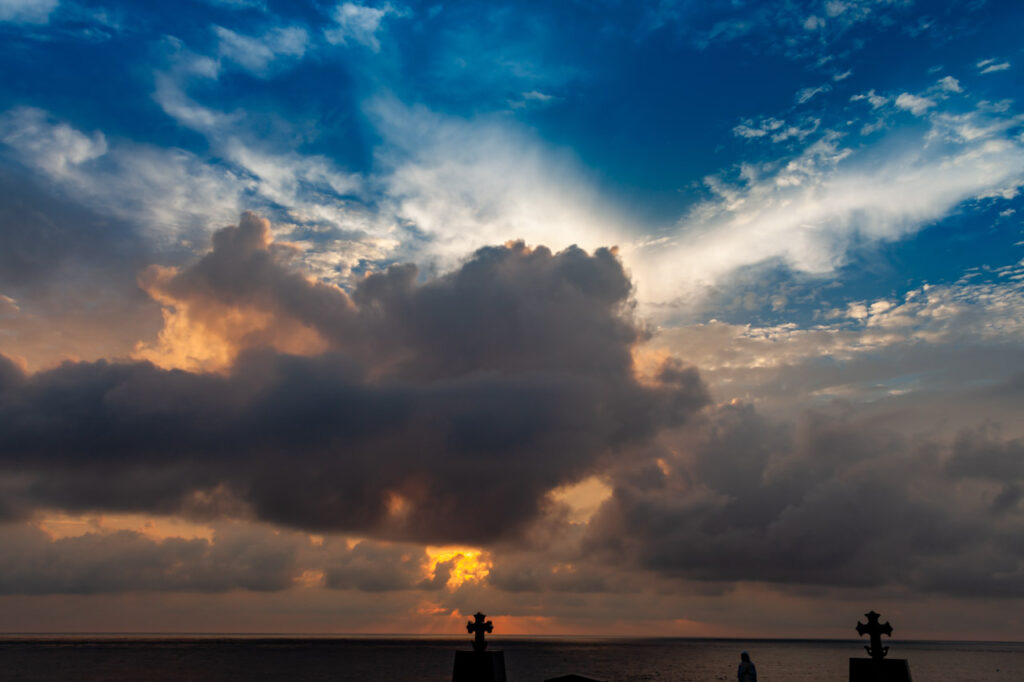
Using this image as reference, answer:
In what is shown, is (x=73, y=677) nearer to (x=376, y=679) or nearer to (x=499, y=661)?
(x=376, y=679)

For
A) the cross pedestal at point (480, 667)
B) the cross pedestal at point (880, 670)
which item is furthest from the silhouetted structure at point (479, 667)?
the cross pedestal at point (880, 670)

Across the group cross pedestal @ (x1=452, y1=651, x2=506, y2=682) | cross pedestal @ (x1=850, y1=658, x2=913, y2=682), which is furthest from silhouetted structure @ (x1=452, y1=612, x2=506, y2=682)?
cross pedestal @ (x1=850, y1=658, x2=913, y2=682)

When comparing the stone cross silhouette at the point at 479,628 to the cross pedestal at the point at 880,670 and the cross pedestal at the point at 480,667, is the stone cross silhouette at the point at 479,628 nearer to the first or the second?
the cross pedestal at the point at 480,667

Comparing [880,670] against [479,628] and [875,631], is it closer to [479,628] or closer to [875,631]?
[875,631]

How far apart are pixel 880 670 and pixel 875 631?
132 cm

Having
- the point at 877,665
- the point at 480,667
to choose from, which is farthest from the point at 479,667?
the point at 877,665

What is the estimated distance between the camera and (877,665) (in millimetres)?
17625

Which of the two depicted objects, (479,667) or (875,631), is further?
(479,667)

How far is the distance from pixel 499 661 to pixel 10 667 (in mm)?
203296

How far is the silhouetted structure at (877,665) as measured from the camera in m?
17.3

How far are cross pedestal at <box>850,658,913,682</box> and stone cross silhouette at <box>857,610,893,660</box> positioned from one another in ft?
0.64

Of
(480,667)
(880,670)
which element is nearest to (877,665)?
(880,670)

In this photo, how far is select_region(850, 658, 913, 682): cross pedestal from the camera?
17.3 m

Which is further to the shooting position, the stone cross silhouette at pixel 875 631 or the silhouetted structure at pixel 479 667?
the silhouetted structure at pixel 479 667
